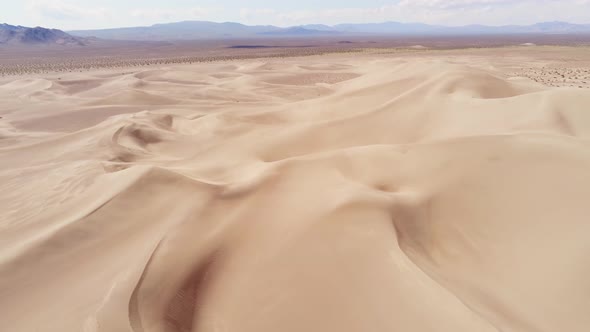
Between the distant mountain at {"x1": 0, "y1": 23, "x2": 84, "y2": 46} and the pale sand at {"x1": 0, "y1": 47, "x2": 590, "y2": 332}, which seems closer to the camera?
the pale sand at {"x1": 0, "y1": 47, "x2": 590, "y2": 332}

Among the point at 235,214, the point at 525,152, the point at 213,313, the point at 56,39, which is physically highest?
the point at 56,39

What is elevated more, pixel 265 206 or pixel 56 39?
pixel 56 39

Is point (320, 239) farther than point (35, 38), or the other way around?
point (35, 38)

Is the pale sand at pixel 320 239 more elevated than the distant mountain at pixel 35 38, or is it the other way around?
the distant mountain at pixel 35 38

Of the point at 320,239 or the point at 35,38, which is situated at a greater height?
the point at 35,38

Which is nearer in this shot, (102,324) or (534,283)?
(102,324)

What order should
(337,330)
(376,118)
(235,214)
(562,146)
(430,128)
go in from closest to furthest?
(337,330)
(235,214)
(562,146)
(430,128)
(376,118)

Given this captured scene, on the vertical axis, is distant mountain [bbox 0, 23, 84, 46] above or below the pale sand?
above

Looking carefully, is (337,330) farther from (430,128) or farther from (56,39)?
(56,39)

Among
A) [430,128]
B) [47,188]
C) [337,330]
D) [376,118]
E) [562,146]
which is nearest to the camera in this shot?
[337,330]

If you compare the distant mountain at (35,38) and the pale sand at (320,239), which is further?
the distant mountain at (35,38)

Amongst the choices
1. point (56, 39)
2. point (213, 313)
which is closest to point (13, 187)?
point (213, 313)
